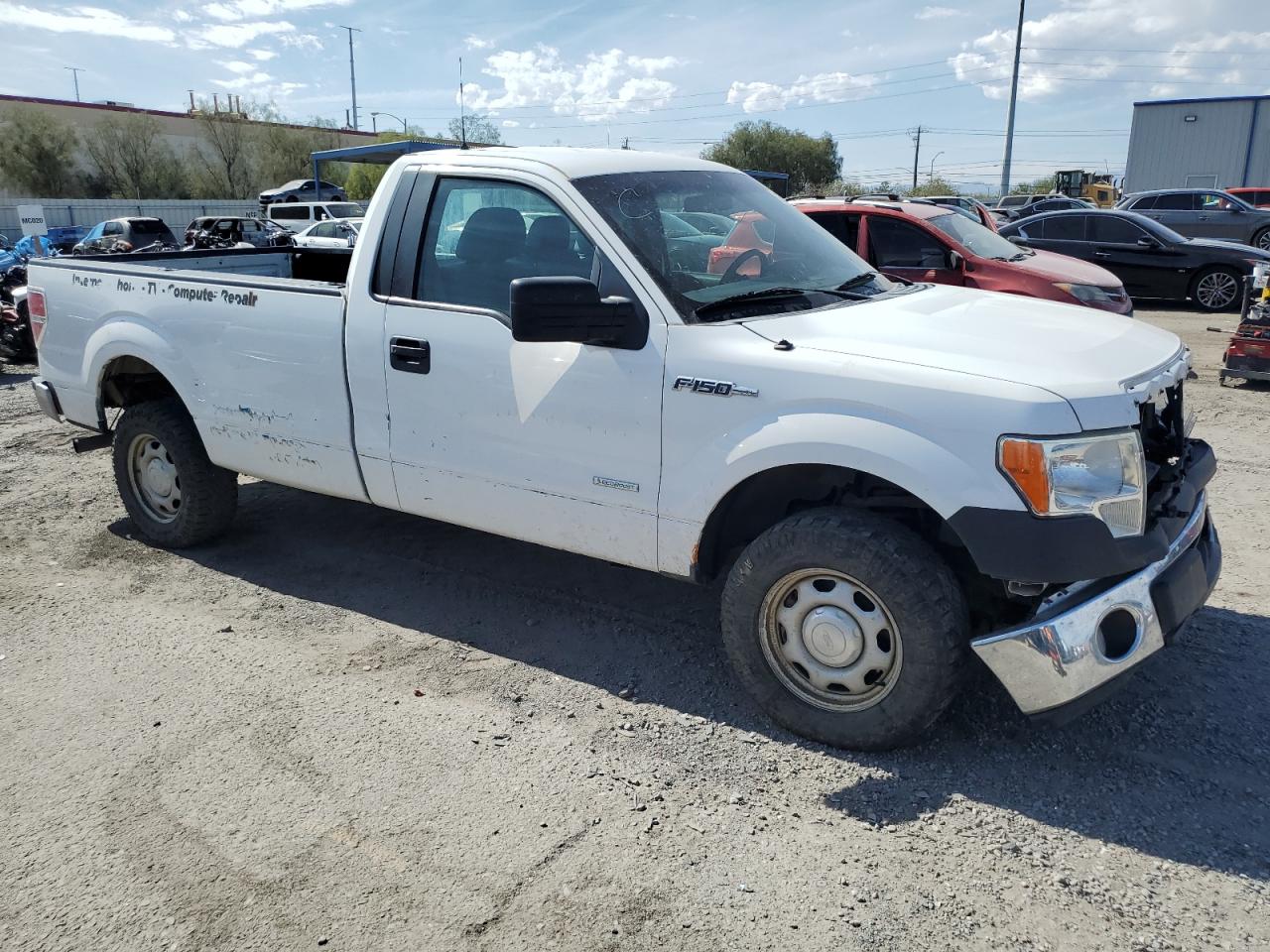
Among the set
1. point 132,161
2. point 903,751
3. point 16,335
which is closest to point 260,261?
point 903,751

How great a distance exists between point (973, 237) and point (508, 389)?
7.94 m

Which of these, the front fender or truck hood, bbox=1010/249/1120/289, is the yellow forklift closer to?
truck hood, bbox=1010/249/1120/289

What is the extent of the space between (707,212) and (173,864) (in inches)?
116

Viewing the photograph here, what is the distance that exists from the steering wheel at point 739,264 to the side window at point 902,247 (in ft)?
20.2

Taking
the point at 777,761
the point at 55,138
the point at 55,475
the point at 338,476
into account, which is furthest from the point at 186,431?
the point at 55,138

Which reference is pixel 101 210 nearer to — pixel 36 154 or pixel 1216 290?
pixel 36 154

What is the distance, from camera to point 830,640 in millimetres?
3322

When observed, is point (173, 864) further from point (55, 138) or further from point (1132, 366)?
point (55, 138)

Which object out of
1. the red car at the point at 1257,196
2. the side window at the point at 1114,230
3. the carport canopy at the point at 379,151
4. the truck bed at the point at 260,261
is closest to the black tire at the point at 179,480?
the truck bed at the point at 260,261

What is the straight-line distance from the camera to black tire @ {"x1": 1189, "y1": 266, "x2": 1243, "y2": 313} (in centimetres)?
1441

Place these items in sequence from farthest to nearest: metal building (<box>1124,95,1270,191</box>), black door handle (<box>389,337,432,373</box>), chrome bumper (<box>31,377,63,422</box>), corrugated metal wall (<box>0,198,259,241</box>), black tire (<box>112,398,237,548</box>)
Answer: metal building (<box>1124,95,1270,191</box>)
corrugated metal wall (<box>0,198,259,241</box>)
chrome bumper (<box>31,377,63,422</box>)
black tire (<box>112,398,237,548</box>)
black door handle (<box>389,337,432,373</box>)

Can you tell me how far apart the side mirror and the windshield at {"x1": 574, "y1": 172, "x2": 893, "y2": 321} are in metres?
0.20

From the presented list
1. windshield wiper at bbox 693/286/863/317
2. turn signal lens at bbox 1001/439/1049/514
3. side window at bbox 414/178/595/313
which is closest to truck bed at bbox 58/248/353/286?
side window at bbox 414/178/595/313

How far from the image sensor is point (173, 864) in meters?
2.88
